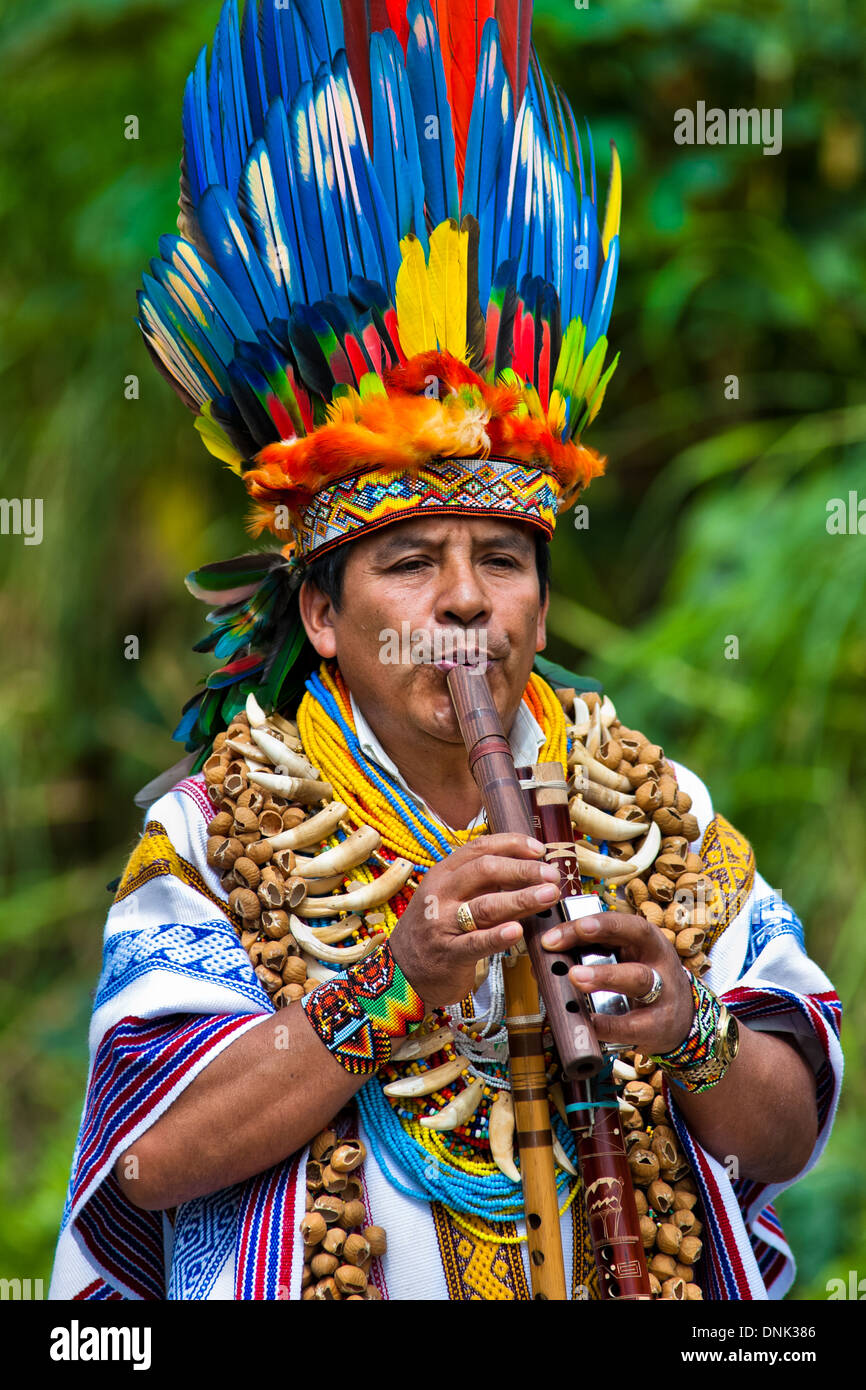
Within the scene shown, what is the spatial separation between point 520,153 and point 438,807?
3.23ft

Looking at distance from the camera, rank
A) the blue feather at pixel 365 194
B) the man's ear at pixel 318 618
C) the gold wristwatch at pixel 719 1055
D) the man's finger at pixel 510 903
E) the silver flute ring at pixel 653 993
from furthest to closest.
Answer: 1. the man's ear at pixel 318 618
2. the blue feather at pixel 365 194
3. the gold wristwatch at pixel 719 1055
4. the silver flute ring at pixel 653 993
5. the man's finger at pixel 510 903

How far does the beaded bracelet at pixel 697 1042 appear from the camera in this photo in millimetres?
2010

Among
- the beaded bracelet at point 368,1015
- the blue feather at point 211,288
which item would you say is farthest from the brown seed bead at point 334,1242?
the blue feather at point 211,288

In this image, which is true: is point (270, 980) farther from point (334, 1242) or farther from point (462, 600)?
point (462, 600)

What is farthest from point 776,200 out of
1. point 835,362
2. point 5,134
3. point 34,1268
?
point 34,1268

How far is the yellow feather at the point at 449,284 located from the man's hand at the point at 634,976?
86 cm

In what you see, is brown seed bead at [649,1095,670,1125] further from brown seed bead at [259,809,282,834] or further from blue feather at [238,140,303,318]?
blue feather at [238,140,303,318]

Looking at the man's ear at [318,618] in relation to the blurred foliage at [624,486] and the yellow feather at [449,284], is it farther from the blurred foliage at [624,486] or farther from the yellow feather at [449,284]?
the blurred foliage at [624,486]

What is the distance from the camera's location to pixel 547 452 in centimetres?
231

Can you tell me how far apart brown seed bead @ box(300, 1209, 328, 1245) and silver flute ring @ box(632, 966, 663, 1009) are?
1.65 ft

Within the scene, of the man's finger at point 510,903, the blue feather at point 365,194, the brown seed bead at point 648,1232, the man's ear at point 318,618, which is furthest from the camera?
the man's ear at point 318,618

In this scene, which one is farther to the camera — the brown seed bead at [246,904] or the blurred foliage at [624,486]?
the blurred foliage at [624,486]

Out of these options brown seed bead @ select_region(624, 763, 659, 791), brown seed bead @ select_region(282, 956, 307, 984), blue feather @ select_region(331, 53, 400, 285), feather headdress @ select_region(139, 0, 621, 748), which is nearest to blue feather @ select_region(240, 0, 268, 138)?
feather headdress @ select_region(139, 0, 621, 748)

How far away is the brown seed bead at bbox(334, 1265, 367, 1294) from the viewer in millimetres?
2008
